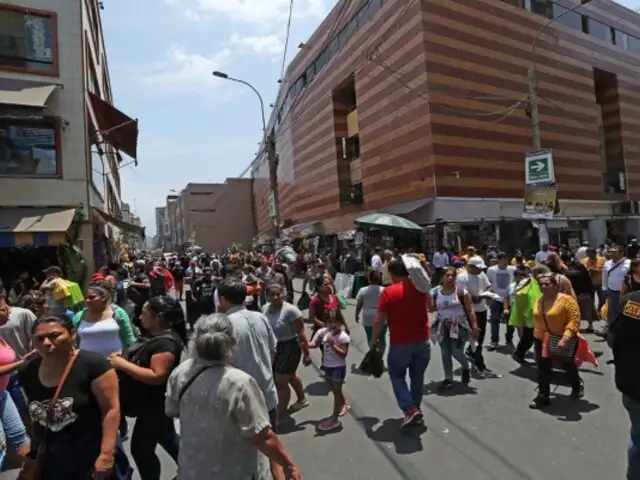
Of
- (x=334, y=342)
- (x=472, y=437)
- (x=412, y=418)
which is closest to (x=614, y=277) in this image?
(x=472, y=437)

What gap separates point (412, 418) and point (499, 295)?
4183mm

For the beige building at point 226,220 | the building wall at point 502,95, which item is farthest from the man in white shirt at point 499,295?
the beige building at point 226,220

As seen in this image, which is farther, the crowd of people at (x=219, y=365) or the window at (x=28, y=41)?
the window at (x=28, y=41)

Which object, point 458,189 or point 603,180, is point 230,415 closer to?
point 458,189

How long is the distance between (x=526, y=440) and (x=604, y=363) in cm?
325

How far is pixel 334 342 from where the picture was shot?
518 centimetres

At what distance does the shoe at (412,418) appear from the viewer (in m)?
4.78

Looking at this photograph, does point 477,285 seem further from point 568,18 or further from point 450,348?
point 568,18

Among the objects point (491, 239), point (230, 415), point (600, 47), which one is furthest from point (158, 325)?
point (600, 47)

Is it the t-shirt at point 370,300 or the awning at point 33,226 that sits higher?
the awning at point 33,226

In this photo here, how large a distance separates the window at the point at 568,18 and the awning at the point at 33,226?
25.5 meters

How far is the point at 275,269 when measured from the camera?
12.4 meters

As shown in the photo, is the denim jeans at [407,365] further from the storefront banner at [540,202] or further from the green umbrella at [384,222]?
the green umbrella at [384,222]

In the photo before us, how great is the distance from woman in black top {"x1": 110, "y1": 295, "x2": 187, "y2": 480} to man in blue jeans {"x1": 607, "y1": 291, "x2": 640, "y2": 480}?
2900mm
